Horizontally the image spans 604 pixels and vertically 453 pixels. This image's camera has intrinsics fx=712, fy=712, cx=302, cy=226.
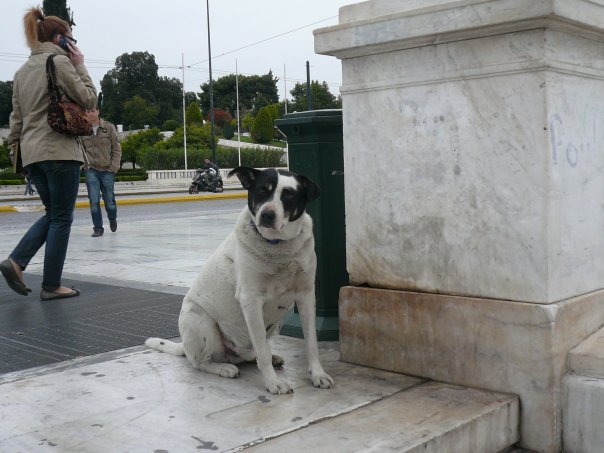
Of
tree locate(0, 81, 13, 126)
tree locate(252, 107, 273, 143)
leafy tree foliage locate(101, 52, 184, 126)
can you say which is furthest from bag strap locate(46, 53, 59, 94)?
leafy tree foliage locate(101, 52, 184, 126)

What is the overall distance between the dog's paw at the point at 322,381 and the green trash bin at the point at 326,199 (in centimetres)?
92

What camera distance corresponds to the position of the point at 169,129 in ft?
250

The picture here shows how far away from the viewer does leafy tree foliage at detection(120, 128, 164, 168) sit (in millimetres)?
59125

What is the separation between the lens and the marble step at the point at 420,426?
2.56m

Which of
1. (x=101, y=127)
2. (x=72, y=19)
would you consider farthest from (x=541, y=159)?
(x=72, y=19)

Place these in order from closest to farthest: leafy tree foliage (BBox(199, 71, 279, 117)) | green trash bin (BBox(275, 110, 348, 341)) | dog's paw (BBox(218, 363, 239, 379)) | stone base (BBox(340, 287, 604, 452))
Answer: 1. stone base (BBox(340, 287, 604, 452))
2. dog's paw (BBox(218, 363, 239, 379))
3. green trash bin (BBox(275, 110, 348, 341))
4. leafy tree foliage (BBox(199, 71, 279, 117))

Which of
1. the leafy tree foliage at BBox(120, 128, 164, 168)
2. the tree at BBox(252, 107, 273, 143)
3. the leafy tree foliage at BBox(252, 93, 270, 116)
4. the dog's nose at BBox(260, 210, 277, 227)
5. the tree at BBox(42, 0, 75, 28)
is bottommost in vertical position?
the dog's nose at BBox(260, 210, 277, 227)

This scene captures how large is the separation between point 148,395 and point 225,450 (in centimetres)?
81

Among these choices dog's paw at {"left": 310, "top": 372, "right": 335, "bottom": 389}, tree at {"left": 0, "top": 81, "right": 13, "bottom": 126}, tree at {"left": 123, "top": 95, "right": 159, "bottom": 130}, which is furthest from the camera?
tree at {"left": 123, "top": 95, "right": 159, "bottom": 130}

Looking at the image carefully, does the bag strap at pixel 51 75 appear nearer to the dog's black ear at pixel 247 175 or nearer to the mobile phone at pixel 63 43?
the mobile phone at pixel 63 43

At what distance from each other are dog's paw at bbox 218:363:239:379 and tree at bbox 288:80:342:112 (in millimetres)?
86887

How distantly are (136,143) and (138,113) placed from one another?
2836 cm

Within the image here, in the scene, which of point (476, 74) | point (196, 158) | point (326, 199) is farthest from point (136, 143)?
point (476, 74)

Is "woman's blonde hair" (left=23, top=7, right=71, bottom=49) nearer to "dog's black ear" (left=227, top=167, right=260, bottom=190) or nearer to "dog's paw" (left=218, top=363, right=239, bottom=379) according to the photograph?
"dog's black ear" (left=227, top=167, right=260, bottom=190)
